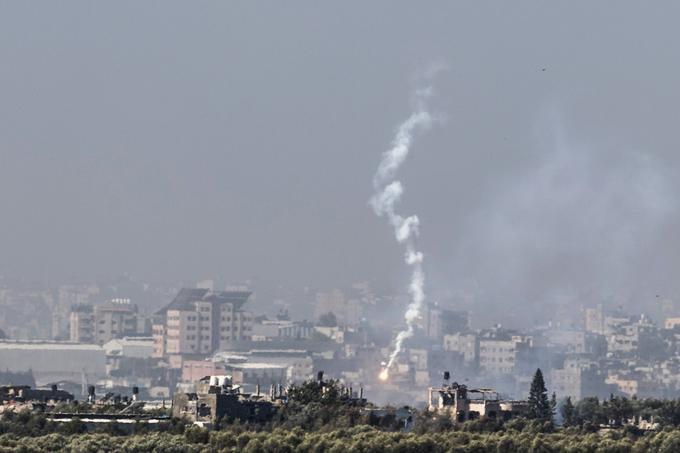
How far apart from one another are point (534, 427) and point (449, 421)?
3850mm

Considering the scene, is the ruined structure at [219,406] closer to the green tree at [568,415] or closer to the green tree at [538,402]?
the green tree at [538,402]

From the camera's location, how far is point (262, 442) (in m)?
82.3

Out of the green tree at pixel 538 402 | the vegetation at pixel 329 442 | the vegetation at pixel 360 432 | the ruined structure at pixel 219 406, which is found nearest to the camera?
the vegetation at pixel 329 442

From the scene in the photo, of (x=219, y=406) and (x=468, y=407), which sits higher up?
(x=468, y=407)

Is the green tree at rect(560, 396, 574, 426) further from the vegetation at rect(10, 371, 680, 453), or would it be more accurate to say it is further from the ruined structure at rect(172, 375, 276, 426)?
the ruined structure at rect(172, 375, 276, 426)

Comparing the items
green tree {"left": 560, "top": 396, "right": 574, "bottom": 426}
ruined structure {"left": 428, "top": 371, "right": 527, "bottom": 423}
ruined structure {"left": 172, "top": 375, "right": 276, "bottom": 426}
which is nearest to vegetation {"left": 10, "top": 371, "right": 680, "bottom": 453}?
green tree {"left": 560, "top": 396, "right": 574, "bottom": 426}

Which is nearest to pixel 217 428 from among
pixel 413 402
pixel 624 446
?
pixel 624 446

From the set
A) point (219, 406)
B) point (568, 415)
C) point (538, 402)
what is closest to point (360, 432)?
point (219, 406)

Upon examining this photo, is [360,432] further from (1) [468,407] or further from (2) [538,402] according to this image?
(2) [538,402]

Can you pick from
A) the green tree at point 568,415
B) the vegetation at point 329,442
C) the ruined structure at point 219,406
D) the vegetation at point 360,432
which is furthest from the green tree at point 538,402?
the vegetation at point 329,442

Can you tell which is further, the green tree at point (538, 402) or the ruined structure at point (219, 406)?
the green tree at point (538, 402)

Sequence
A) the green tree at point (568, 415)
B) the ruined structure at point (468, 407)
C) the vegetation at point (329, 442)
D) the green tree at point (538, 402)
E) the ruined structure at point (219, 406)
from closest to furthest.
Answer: the vegetation at point (329, 442)
the ruined structure at point (219, 406)
the ruined structure at point (468, 407)
the green tree at point (568, 415)
the green tree at point (538, 402)

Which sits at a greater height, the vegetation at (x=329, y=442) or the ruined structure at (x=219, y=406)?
the ruined structure at (x=219, y=406)

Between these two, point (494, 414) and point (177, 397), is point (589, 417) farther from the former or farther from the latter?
point (177, 397)
